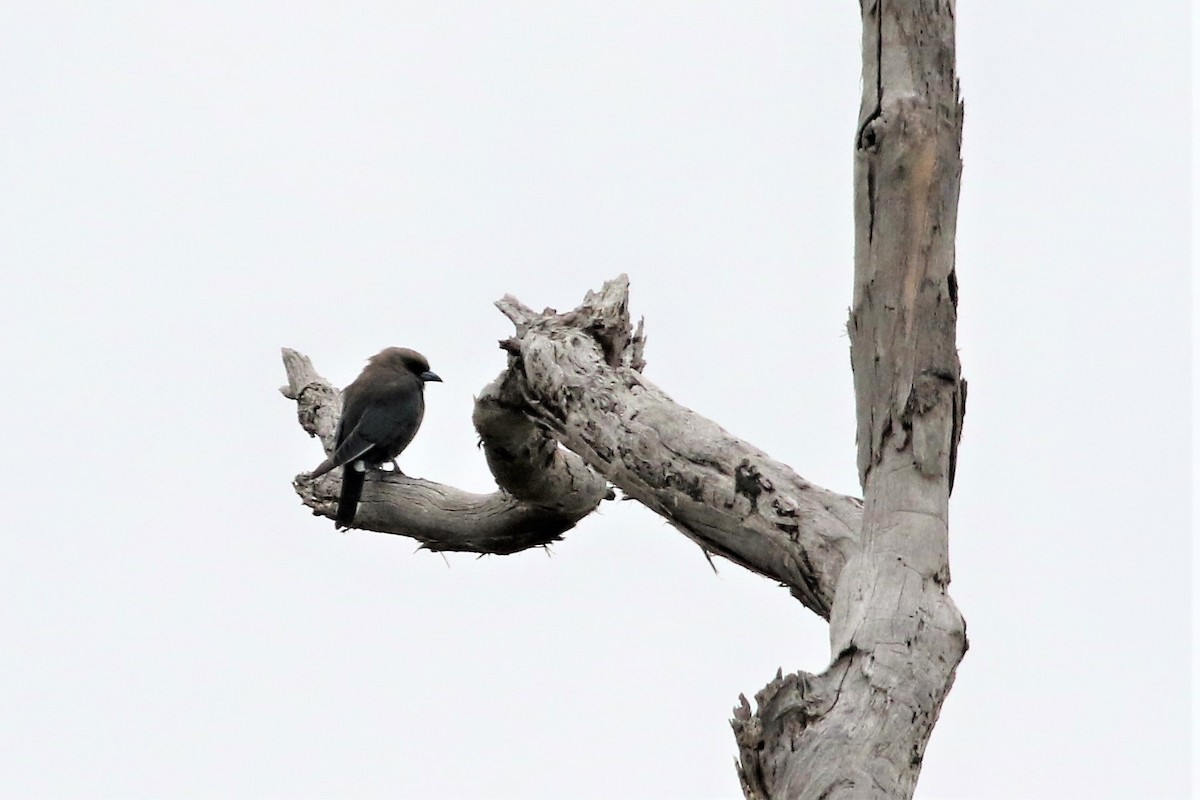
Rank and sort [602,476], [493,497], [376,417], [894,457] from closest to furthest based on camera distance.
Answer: [894,457] → [602,476] → [493,497] → [376,417]

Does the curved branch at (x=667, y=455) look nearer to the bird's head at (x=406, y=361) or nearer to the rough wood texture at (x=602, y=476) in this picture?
the rough wood texture at (x=602, y=476)

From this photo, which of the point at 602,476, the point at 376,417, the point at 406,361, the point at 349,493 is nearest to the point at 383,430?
the point at 376,417

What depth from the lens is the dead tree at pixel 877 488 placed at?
306 centimetres

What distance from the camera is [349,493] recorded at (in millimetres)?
6082

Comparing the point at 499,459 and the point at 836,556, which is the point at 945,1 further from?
the point at 499,459

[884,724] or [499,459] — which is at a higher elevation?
[499,459]

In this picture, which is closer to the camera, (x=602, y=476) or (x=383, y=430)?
(x=602, y=476)

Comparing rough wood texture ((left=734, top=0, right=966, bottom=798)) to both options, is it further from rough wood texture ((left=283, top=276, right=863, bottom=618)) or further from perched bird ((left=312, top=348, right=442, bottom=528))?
perched bird ((left=312, top=348, right=442, bottom=528))

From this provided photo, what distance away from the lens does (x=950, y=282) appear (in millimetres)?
3299

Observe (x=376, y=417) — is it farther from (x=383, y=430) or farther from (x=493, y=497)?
(x=493, y=497)

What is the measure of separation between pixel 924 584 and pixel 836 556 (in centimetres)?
34

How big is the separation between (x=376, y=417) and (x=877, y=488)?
3.56 metres

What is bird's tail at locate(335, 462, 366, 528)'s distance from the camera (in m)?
6.02

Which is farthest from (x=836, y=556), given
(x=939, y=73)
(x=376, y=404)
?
(x=376, y=404)
